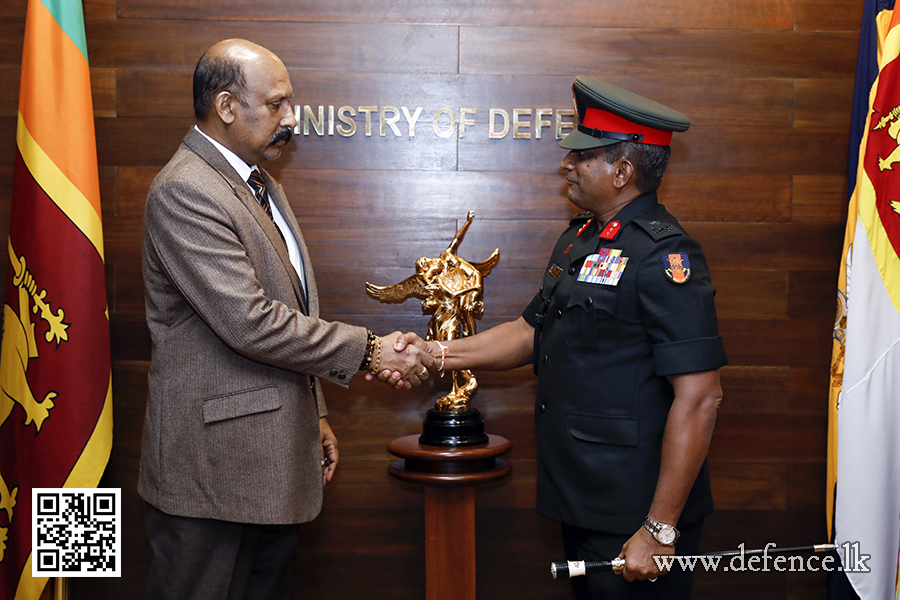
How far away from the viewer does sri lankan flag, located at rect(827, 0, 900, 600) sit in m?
1.95

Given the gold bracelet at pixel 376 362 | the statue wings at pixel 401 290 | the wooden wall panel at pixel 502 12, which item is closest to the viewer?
the gold bracelet at pixel 376 362

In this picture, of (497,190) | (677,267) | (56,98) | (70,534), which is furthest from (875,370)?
(56,98)

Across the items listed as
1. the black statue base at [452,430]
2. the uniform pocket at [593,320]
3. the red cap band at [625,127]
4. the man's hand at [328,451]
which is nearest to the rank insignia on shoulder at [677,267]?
the uniform pocket at [593,320]

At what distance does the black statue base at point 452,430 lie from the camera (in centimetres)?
205

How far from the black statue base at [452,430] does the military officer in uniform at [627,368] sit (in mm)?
308

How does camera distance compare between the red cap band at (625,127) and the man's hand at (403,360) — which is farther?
the man's hand at (403,360)

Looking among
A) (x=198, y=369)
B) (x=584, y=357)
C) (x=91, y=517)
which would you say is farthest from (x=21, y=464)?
(x=584, y=357)

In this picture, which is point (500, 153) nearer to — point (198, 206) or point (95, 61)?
point (198, 206)

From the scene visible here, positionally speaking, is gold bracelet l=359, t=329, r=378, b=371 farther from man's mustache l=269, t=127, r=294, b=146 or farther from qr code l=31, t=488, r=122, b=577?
qr code l=31, t=488, r=122, b=577

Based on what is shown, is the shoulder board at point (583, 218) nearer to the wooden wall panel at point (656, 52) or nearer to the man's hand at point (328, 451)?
the wooden wall panel at point (656, 52)

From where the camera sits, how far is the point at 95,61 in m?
2.45

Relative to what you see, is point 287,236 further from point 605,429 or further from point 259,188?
point 605,429

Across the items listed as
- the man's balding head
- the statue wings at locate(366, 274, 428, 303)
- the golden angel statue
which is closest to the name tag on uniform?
the golden angel statue

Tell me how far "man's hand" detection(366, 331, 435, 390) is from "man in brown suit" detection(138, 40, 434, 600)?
0.16 meters
